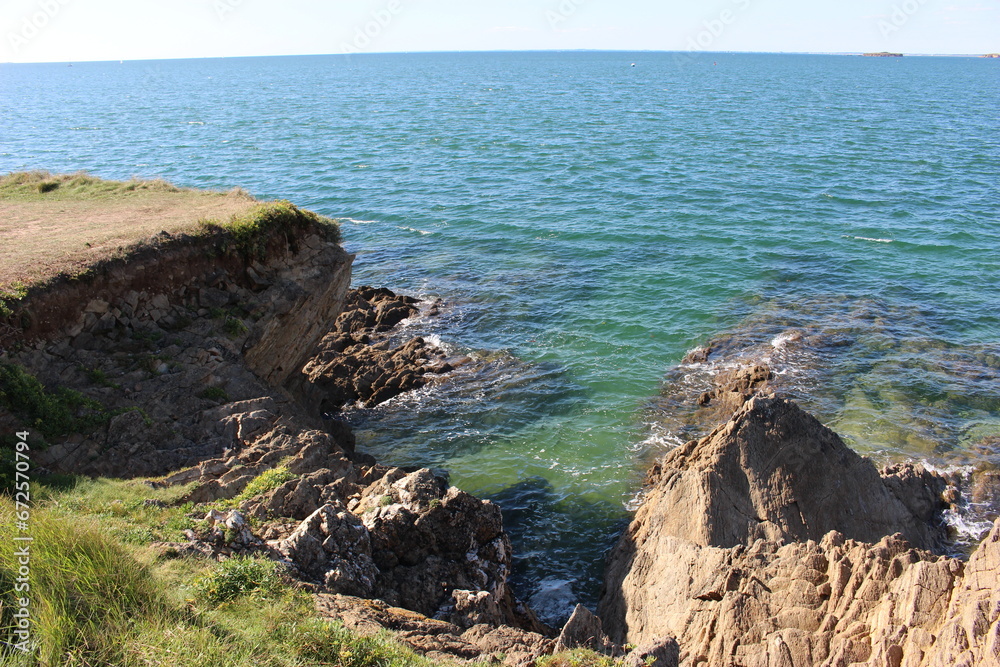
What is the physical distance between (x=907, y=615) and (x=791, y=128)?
267 feet

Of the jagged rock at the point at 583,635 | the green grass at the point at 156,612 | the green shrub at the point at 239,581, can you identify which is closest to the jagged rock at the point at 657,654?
the jagged rock at the point at 583,635

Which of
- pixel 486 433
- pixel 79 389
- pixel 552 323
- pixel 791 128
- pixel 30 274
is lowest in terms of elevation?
pixel 486 433

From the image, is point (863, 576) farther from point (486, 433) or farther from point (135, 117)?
point (135, 117)

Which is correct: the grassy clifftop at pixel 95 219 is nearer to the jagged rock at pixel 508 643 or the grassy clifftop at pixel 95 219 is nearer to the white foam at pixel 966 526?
the jagged rock at pixel 508 643

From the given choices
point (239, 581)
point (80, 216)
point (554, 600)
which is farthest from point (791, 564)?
point (80, 216)

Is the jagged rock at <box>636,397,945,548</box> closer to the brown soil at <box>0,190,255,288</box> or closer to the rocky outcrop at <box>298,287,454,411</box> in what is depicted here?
the rocky outcrop at <box>298,287,454,411</box>

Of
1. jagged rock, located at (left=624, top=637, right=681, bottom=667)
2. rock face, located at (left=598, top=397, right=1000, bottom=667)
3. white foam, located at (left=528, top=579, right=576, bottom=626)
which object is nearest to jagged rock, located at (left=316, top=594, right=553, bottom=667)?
jagged rock, located at (left=624, top=637, right=681, bottom=667)

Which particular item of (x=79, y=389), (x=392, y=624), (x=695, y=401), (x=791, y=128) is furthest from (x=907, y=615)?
(x=791, y=128)

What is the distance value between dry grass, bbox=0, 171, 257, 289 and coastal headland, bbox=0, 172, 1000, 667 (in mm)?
158

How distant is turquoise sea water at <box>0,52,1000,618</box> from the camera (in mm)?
22594

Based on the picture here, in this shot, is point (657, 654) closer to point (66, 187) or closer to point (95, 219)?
point (95, 219)

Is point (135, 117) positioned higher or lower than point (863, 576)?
higher

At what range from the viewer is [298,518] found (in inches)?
535

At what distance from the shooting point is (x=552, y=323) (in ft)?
103
